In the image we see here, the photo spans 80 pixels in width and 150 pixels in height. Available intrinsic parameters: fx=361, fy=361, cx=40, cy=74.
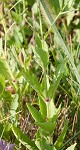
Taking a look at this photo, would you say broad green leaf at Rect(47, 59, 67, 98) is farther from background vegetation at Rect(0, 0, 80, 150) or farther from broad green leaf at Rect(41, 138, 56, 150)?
broad green leaf at Rect(41, 138, 56, 150)

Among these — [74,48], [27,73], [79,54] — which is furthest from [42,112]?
[74,48]

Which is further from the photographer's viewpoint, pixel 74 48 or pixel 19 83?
pixel 74 48

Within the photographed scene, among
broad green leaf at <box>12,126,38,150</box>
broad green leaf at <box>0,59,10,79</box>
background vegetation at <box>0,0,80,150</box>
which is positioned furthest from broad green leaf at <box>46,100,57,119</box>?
broad green leaf at <box>0,59,10,79</box>

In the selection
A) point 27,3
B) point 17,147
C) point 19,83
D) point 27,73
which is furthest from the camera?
point 27,3

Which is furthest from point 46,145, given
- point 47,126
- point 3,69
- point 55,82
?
point 3,69

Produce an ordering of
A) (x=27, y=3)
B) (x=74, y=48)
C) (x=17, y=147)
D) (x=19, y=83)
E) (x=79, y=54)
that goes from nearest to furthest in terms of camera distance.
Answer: (x=17, y=147) → (x=19, y=83) → (x=79, y=54) → (x=74, y=48) → (x=27, y=3)

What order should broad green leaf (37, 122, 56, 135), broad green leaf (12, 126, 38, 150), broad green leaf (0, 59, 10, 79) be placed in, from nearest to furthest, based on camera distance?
broad green leaf (37, 122, 56, 135) < broad green leaf (12, 126, 38, 150) < broad green leaf (0, 59, 10, 79)

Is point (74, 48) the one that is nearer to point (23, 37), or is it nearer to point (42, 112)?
point (23, 37)

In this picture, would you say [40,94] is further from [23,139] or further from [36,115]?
[23,139]

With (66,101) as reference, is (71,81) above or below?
above

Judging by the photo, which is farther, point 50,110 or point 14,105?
point 14,105

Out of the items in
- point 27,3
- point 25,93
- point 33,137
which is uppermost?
point 27,3
